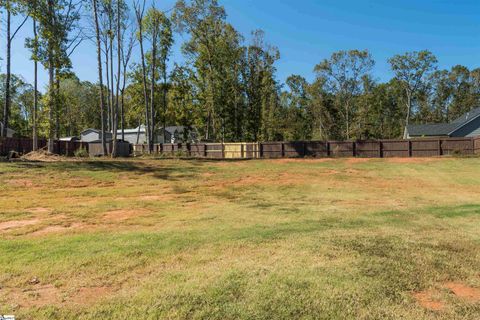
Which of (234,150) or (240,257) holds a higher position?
(234,150)

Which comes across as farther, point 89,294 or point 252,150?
point 252,150

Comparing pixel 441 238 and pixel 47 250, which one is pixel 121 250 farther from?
pixel 441 238

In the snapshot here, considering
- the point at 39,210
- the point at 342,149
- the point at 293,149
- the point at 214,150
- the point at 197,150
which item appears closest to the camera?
the point at 39,210

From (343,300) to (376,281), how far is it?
0.65 m

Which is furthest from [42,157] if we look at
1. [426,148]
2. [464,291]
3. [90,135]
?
[90,135]

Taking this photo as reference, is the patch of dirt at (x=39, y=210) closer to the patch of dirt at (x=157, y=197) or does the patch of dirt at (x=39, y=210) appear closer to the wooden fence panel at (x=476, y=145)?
the patch of dirt at (x=157, y=197)

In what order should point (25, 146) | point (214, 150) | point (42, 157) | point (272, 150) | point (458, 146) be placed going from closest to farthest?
point (42, 157), point (458, 146), point (25, 146), point (272, 150), point (214, 150)

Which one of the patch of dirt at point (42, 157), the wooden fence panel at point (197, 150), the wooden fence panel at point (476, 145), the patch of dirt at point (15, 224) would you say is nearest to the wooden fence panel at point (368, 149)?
the wooden fence panel at point (476, 145)

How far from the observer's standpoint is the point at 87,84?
73.8m

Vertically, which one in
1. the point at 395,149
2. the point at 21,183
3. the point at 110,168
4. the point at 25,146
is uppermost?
the point at 25,146

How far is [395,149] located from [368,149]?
212 cm

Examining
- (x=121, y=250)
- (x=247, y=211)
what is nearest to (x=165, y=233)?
(x=121, y=250)

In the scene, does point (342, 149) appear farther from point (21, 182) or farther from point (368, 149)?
point (21, 182)

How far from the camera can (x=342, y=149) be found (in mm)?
29719
